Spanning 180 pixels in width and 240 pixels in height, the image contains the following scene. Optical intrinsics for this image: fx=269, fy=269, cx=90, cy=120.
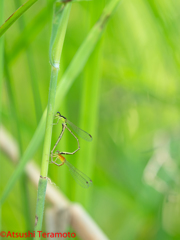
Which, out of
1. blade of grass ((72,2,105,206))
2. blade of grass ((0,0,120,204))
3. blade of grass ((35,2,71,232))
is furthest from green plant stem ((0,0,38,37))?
blade of grass ((72,2,105,206))

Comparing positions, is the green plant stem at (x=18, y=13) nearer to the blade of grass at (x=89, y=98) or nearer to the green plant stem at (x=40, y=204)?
the green plant stem at (x=40, y=204)

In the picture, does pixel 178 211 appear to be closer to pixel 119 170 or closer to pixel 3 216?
pixel 119 170

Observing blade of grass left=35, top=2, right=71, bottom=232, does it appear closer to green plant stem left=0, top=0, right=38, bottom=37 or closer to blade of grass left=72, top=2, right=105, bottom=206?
green plant stem left=0, top=0, right=38, bottom=37

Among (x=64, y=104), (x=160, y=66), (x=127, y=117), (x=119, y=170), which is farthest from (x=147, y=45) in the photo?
(x=64, y=104)

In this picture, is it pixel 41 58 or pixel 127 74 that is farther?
pixel 41 58

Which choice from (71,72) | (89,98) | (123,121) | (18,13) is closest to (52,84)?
(18,13)

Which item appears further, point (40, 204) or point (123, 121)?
point (123, 121)

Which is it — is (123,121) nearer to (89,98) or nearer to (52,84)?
(89,98)
